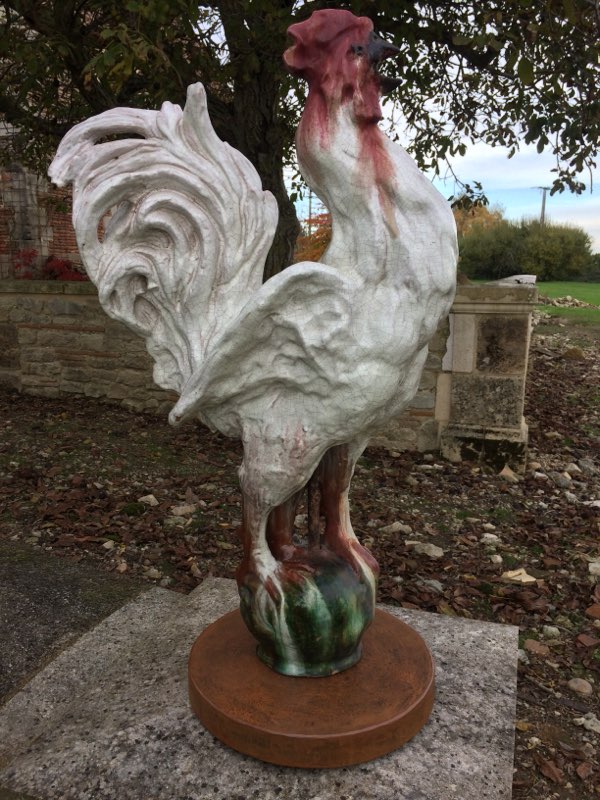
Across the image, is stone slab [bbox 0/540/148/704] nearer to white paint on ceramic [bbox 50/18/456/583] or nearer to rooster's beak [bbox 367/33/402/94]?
white paint on ceramic [bbox 50/18/456/583]

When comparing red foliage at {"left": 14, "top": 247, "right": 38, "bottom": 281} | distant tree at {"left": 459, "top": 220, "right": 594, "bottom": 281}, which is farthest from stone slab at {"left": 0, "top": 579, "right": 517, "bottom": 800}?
distant tree at {"left": 459, "top": 220, "right": 594, "bottom": 281}

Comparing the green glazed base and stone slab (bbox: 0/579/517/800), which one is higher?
the green glazed base

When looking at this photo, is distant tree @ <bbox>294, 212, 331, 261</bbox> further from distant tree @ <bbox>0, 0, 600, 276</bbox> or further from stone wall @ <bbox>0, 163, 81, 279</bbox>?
stone wall @ <bbox>0, 163, 81, 279</bbox>

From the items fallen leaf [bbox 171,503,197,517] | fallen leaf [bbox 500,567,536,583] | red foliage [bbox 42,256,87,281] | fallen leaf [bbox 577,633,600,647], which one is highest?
red foliage [bbox 42,256,87,281]

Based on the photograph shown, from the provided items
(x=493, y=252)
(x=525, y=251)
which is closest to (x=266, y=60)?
(x=493, y=252)

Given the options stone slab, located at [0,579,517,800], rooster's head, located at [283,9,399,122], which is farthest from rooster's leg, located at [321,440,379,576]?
rooster's head, located at [283,9,399,122]

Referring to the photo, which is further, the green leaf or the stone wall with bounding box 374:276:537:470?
the stone wall with bounding box 374:276:537:470

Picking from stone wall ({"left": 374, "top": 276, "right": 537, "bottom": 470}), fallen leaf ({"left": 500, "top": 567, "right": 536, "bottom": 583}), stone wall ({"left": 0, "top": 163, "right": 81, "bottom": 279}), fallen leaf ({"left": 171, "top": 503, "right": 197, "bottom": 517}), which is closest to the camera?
fallen leaf ({"left": 500, "top": 567, "right": 536, "bottom": 583})

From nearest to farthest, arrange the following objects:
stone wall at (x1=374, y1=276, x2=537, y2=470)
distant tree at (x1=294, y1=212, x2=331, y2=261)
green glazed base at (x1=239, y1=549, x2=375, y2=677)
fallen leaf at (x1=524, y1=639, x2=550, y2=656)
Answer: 1. green glazed base at (x1=239, y1=549, x2=375, y2=677)
2. fallen leaf at (x1=524, y1=639, x2=550, y2=656)
3. stone wall at (x1=374, y1=276, x2=537, y2=470)
4. distant tree at (x1=294, y1=212, x2=331, y2=261)

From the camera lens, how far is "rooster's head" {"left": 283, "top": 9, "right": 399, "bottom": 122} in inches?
73.1

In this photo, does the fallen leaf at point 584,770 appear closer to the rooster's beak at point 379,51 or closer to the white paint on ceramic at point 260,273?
the white paint on ceramic at point 260,273

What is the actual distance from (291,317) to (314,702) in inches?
47.5

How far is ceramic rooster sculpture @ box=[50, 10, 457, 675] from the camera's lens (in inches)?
74.4

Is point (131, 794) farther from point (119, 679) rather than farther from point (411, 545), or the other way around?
point (411, 545)
